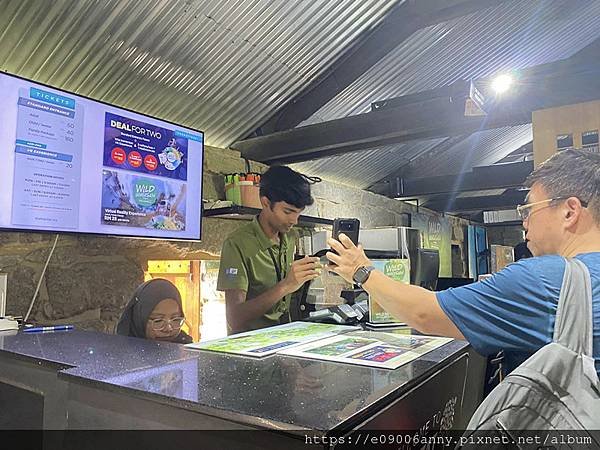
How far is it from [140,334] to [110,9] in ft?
3.93

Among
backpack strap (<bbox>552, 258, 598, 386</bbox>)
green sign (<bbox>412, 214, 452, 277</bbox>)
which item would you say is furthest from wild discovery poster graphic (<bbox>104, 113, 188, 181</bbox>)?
green sign (<bbox>412, 214, 452, 277</bbox>)

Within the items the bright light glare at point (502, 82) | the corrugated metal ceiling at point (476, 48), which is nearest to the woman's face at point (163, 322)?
the corrugated metal ceiling at point (476, 48)

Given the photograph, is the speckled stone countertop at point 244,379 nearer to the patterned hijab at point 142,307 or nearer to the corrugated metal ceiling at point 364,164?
the patterned hijab at point 142,307

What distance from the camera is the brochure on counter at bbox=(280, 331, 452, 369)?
0.85m

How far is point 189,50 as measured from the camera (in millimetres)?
2006

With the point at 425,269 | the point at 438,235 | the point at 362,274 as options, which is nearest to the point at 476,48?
the point at 425,269

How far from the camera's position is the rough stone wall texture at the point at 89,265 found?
1677 mm

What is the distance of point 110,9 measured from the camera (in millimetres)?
1666

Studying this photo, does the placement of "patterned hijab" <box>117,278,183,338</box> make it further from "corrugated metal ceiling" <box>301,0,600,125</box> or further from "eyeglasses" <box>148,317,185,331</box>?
"corrugated metal ceiling" <box>301,0,600,125</box>

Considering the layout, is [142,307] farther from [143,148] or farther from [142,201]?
[143,148]

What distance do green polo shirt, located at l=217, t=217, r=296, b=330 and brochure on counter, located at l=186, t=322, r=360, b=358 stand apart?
0.40 metres

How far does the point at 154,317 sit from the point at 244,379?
1016mm

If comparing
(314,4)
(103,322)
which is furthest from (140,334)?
(314,4)

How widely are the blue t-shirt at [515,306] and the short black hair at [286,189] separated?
3.42ft
